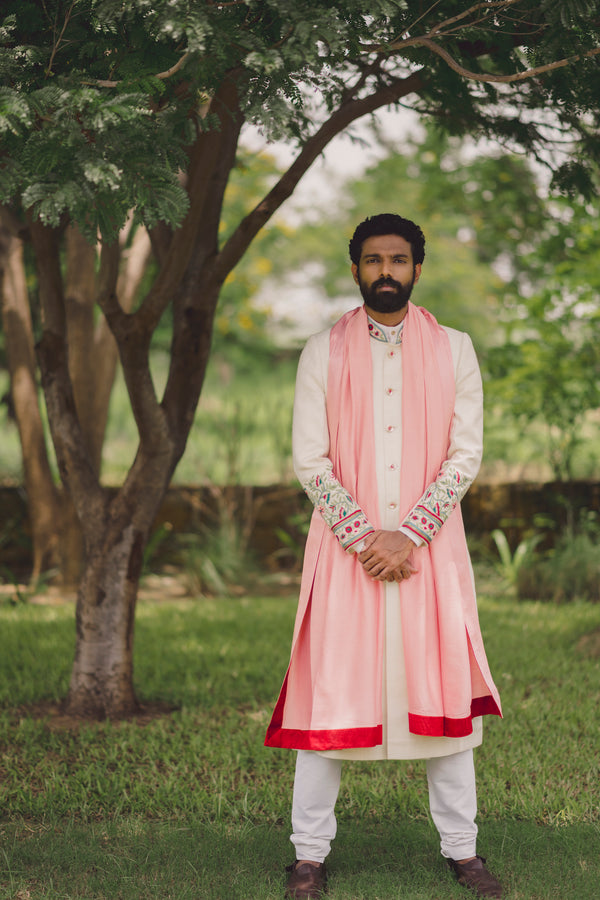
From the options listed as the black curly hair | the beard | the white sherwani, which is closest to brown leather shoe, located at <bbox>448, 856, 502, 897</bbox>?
the white sherwani

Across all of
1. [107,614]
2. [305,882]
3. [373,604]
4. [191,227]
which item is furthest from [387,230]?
[107,614]

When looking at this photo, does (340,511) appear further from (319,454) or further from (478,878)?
(478,878)

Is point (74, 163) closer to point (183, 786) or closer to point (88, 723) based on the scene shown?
point (183, 786)

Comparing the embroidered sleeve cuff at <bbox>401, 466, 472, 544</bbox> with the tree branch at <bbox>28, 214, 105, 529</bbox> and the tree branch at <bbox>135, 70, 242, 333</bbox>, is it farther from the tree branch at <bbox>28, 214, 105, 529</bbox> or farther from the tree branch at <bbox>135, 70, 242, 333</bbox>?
the tree branch at <bbox>28, 214, 105, 529</bbox>

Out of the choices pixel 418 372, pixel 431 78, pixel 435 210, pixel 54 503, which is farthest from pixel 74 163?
pixel 435 210

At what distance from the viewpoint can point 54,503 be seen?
807 centimetres

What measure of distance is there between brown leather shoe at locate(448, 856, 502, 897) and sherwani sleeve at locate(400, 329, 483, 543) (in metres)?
1.08

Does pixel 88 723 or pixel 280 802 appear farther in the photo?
pixel 88 723

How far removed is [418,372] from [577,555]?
5354mm

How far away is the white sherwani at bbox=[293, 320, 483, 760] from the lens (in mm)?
2938

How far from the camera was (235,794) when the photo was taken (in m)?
3.86

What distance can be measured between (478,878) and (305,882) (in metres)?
0.56

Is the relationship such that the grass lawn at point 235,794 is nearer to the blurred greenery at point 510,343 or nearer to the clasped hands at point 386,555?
the clasped hands at point 386,555

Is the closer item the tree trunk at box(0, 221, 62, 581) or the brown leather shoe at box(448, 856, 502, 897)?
the brown leather shoe at box(448, 856, 502, 897)
